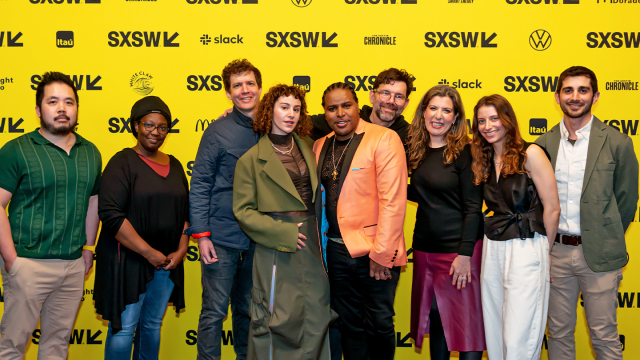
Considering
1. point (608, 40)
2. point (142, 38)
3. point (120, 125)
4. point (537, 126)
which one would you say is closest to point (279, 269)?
point (120, 125)

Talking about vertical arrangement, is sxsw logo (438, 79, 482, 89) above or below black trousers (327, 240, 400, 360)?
above

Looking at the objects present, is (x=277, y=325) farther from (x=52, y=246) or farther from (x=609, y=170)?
(x=609, y=170)

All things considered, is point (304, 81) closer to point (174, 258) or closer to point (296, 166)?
point (296, 166)

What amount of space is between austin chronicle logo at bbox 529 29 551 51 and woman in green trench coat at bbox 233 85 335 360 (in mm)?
2350

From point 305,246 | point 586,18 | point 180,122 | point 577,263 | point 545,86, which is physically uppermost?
point 586,18

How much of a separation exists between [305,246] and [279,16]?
2.15m

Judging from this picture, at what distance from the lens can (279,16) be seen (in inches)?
144

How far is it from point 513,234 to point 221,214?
1672 mm

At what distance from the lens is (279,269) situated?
2.37m

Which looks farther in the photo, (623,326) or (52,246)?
(623,326)

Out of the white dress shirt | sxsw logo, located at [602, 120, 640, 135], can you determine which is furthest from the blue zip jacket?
sxsw logo, located at [602, 120, 640, 135]

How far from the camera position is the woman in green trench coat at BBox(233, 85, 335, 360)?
235 cm

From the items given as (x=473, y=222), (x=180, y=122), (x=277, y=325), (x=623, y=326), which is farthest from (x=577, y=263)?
(x=180, y=122)

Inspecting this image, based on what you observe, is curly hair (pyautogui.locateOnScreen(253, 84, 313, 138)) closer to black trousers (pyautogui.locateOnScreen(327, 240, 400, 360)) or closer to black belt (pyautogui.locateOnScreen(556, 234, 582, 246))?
black trousers (pyautogui.locateOnScreen(327, 240, 400, 360))
